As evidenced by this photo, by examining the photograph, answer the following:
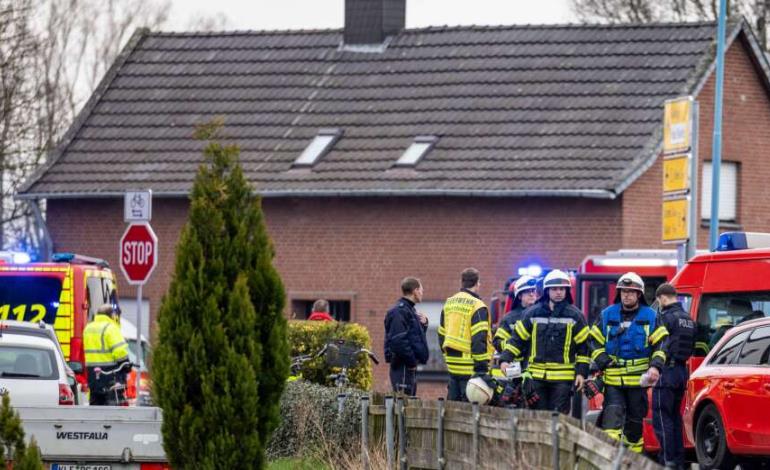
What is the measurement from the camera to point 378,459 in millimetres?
15375

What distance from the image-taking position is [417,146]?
3753 cm

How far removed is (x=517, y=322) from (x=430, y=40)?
2406cm

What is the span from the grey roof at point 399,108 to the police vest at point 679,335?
17.5 m

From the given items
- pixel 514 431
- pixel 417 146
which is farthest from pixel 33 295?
pixel 417 146

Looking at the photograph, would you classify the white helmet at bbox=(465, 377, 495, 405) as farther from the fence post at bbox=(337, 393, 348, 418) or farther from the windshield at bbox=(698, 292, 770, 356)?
the windshield at bbox=(698, 292, 770, 356)

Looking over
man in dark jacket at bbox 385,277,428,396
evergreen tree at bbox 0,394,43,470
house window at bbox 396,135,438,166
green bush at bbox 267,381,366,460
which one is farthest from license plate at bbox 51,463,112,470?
house window at bbox 396,135,438,166

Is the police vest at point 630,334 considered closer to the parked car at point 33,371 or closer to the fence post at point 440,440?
the fence post at point 440,440

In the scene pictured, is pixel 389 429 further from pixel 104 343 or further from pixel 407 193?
pixel 407 193

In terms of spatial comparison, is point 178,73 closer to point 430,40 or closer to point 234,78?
point 234,78

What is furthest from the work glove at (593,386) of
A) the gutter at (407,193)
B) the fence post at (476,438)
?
the gutter at (407,193)

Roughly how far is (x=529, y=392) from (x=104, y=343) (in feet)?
21.5

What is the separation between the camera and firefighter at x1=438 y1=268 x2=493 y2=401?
17.8m

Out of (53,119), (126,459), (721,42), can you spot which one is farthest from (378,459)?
(53,119)

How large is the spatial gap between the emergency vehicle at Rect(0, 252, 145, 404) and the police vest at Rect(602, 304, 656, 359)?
766 centimetres
